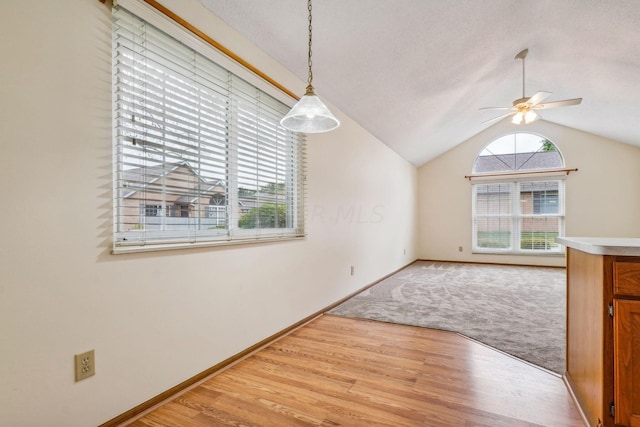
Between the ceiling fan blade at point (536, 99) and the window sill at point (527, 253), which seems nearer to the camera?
the ceiling fan blade at point (536, 99)

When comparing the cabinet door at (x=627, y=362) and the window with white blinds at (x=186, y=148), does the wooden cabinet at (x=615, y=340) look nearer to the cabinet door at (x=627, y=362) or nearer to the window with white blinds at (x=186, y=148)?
the cabinet door at (x=627, y=362)

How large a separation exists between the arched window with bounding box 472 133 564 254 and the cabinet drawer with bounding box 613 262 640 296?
243 inches

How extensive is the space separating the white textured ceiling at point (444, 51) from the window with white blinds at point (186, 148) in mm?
492

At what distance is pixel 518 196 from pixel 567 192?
85 centimetres

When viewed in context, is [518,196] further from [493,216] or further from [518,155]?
[518,155]

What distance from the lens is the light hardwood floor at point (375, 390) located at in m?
1.57

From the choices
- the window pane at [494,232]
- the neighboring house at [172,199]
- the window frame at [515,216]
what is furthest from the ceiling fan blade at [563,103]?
the neighboring house at [172,199]

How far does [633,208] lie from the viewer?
5.91 metres

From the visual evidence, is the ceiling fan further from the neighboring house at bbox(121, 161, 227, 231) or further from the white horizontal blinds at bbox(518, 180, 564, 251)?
the neighboring house at bbox(121, 161, 227, 231)

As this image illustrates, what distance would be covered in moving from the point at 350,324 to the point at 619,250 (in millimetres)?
2163

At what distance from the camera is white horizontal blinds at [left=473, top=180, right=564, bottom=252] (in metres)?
6.55

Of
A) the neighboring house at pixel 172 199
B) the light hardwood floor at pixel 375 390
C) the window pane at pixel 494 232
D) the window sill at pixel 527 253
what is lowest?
the light hardwood floor at pixel 375 390

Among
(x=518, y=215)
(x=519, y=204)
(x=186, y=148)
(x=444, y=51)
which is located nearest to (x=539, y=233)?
(x=518, y=215)

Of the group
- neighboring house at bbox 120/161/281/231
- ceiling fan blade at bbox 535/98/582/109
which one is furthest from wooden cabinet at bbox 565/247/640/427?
ceiling fan blade at bbox 535/98/582/109
